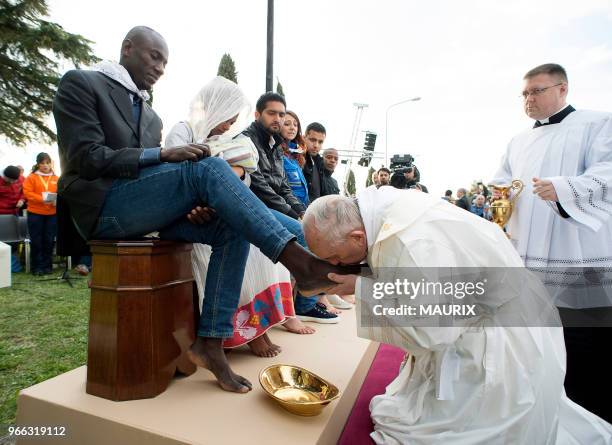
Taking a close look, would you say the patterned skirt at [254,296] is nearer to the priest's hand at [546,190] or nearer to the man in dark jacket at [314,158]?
the priest's hand at [546,190]

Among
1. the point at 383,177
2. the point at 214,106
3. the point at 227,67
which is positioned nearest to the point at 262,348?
the point at 214,106

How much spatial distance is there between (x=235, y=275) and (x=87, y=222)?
723 millimetres

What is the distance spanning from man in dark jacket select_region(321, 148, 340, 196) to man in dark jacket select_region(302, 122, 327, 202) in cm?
11

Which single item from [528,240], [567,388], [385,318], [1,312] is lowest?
[1,312]

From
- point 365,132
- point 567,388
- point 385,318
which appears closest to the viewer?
point 385,318

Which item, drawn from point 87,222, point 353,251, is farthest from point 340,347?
point 87,222

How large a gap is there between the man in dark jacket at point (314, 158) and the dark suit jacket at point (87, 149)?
118 inches

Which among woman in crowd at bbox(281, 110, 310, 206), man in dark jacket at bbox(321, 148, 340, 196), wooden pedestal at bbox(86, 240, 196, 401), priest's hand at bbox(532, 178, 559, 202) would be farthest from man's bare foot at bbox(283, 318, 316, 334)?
man in dark jacket at bbox(321, 148, 340, 196)

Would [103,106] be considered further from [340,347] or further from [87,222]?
[340,347]

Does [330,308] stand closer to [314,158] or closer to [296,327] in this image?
[296,327]

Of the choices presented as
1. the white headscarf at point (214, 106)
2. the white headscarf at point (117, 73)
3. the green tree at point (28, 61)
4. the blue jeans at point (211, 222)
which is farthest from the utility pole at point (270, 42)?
the green tree at point (28, 61)

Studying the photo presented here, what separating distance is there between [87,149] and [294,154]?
274 cm

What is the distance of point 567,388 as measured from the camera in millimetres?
2576

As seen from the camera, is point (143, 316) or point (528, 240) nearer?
point (143, 316)
